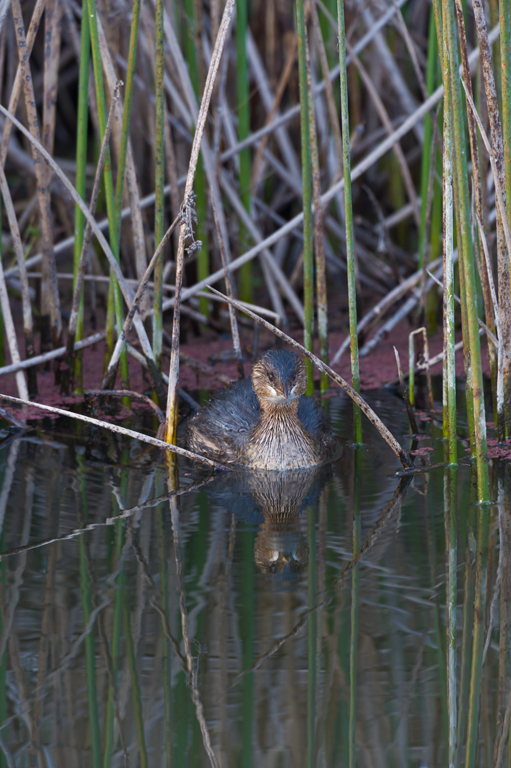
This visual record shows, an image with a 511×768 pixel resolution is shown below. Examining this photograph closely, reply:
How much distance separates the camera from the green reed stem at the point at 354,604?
2220mm

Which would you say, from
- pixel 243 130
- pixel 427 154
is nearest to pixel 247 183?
pixel 243 130

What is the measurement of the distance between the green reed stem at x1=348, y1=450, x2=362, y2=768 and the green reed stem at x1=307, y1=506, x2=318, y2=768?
0.30 feet

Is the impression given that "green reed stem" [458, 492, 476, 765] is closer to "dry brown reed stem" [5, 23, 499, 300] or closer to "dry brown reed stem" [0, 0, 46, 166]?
"dry brown reed stem" [5, 23, 499, 300]

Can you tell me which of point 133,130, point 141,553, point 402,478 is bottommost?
point 141,553

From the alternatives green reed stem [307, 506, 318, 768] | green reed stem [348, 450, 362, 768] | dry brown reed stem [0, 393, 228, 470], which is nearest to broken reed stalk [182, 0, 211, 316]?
dry brown reed stem [0, 393, 228, 470]

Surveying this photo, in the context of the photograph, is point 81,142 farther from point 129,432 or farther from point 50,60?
point 129,432

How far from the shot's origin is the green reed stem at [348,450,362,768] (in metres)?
2.22

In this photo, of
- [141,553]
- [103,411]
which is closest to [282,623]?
[141,553]

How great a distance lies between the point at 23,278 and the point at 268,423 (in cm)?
138

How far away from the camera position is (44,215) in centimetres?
460

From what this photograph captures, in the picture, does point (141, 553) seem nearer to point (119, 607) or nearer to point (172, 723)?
point (119, 607)

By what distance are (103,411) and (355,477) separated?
57.1 inches

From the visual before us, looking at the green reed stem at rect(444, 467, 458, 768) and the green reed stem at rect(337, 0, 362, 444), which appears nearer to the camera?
the green reed stem at rect(444, 467, 458, 768)

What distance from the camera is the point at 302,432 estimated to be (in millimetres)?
4316
